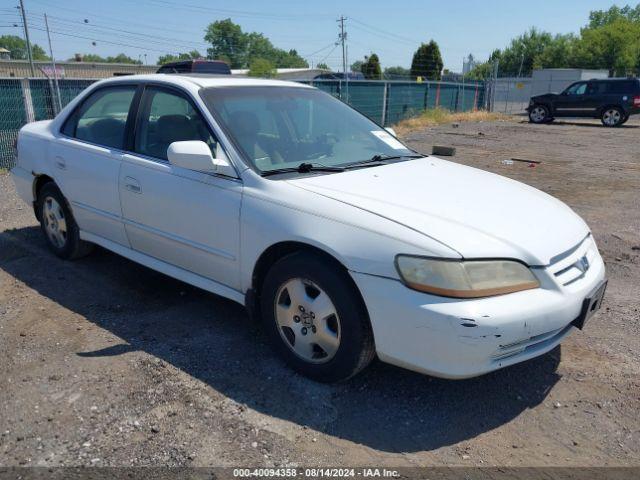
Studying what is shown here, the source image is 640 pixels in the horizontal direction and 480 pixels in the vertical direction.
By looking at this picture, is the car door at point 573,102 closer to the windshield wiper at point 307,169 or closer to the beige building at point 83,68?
the windshield wiper at point 307,169

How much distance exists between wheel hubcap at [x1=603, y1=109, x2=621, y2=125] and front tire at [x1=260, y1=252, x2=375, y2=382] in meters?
23.3

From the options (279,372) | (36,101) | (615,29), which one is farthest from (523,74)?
(279,372)

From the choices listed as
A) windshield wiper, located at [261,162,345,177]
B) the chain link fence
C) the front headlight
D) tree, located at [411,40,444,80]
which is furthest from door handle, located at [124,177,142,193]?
tree, located at [411,40,444,80]

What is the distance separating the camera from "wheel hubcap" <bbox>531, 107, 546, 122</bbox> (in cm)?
2403

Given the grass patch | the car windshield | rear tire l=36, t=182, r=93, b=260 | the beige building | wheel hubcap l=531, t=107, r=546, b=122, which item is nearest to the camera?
the car windshield

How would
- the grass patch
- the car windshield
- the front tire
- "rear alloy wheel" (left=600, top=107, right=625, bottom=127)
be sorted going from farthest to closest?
"rear alloy wheel" (left=600, top=107, right=625, bottom=127) < the grass patch < the car windshield < the front tire

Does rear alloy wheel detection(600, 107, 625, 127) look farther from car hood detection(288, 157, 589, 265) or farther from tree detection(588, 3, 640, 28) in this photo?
tree detection(588, 3, 640, 28)

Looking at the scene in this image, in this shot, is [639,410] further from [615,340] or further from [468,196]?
[468,196]

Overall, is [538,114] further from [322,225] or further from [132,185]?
[322,225]

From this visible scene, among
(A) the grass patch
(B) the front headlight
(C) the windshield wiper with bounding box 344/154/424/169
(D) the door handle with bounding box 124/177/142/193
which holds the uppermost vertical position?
(C) the windshield wiper with bounding box 344/154/424/169

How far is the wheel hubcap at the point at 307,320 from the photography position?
2.94 m

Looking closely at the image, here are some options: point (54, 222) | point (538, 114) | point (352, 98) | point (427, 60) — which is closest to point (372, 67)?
point (427, 60)

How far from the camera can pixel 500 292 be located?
8.54ft

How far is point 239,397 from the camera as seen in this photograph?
2977 mm
